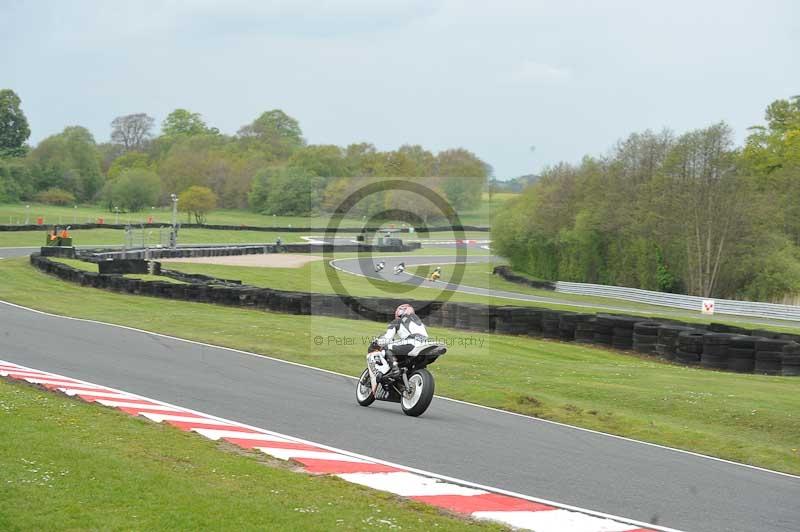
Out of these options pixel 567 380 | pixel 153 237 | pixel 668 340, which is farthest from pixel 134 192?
pixel 567 380

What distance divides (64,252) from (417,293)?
63.2ft

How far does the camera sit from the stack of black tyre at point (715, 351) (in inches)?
805

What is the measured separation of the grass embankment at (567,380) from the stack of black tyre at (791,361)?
55 centimetres

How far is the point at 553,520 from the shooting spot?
26.0 ft

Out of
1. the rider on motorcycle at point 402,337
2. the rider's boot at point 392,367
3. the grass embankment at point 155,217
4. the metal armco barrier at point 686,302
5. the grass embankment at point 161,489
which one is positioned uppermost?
Answer: the grass embankment at point 155,217

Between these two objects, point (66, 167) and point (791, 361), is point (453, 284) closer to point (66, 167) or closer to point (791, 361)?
point (791, 361)

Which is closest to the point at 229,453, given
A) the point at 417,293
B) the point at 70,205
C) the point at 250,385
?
the point at 250,385

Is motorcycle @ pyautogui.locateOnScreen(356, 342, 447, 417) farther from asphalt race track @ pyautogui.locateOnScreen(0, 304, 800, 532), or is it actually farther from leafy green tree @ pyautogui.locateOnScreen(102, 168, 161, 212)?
leafy green tree @ pyautogui.locateOnScreen(102, 168, 161, 212)

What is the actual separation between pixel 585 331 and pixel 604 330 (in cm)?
53

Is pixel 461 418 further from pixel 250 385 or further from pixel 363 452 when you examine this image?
pixel 250 385

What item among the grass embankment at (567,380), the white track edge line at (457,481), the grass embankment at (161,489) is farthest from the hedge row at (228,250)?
the grass embankment at (161,489)

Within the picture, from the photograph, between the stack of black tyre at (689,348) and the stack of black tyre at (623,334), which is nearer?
the stack of black tyre at (689,348)

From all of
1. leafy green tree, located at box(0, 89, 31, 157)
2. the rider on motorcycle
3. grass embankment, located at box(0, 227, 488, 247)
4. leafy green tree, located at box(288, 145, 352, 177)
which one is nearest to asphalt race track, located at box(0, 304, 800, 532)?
the rider on motorcycle

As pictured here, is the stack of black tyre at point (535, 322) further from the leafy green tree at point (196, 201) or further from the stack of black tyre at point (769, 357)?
the leafy green tree at point (196, 201)
